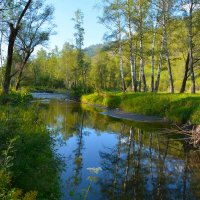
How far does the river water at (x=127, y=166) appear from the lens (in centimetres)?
843

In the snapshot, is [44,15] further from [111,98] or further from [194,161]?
[194,161]

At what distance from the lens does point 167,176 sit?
388 inches

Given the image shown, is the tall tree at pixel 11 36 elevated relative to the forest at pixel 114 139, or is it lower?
elevated

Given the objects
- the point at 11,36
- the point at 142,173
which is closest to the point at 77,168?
the point at 142,173

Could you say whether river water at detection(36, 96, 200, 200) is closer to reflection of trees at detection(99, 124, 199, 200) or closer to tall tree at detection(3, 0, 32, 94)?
reflection of trees at detection(99, 124, 199, 200)

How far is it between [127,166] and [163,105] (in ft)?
46.1

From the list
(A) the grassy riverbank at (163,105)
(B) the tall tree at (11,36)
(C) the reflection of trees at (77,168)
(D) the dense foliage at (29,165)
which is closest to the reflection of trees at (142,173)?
(C) the reflection of trees at (77,168)

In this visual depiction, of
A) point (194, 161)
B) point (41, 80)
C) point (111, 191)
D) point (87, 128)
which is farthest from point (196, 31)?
point (41, 80)

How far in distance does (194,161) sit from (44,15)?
36.4 metres

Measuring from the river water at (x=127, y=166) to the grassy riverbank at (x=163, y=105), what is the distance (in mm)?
2915

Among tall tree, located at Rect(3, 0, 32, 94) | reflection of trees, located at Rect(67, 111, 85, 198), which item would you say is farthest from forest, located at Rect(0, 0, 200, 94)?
reflection of trees, located at Rect(67, 111, 85, 198)

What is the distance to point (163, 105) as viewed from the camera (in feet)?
79.4

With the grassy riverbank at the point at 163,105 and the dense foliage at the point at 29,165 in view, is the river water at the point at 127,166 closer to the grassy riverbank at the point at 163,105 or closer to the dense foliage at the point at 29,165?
the dense foliage at the point at 29,165

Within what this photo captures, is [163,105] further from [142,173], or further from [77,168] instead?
[77,168]
